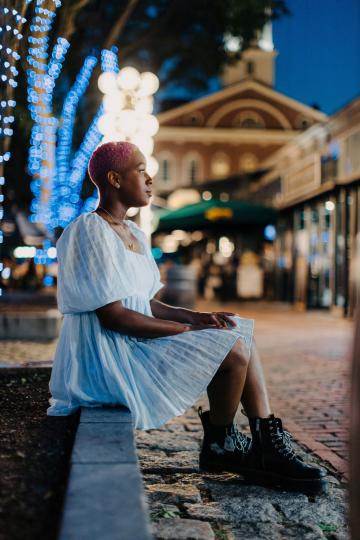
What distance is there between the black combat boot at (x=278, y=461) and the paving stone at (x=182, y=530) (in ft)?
1.71

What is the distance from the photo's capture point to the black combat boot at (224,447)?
128 inches

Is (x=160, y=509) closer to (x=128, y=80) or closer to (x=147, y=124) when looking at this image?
(x=147, y=124)

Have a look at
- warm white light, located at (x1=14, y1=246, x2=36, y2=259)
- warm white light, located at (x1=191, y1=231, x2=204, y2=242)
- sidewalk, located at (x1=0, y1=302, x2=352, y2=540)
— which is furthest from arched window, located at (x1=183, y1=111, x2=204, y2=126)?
sidewalk, located at (x1=0, y1=302, x2=352, y2=540)

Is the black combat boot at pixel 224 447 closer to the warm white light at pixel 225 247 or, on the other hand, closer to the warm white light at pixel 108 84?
the warm white light at pixel 108 84

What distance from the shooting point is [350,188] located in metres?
14.2

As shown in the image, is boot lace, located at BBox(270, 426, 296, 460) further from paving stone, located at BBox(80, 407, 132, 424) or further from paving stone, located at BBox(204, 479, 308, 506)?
paving stone, located at BBox(80, 407, 132, 424)

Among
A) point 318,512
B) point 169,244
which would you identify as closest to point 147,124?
point 318,512

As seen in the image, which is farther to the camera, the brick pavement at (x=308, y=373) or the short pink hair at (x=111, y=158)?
the brick pavement at (x=308, y=373)

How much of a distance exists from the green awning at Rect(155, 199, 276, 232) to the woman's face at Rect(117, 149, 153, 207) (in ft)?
46.0

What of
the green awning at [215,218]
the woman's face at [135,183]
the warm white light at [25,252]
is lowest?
the woman's face at [135,183]

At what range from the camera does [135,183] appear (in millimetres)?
3289

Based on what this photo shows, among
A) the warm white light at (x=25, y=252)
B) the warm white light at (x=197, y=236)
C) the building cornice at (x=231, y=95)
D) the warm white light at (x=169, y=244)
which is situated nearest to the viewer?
the warm white light at (x=25, y=252)

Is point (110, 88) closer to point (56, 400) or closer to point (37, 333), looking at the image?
point (37, 333)

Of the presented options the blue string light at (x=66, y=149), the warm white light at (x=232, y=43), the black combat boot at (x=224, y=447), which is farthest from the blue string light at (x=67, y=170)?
the black combat boot at (x=224, y=447)
